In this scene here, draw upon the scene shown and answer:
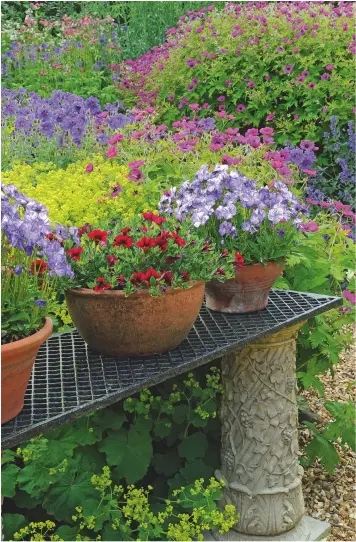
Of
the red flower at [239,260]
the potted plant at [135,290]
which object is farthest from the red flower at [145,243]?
the red flower at [239,260]

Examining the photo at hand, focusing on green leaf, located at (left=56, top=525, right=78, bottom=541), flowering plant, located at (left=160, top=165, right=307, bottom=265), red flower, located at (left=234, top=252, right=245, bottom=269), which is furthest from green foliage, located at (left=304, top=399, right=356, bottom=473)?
green leaf, located at (left=56, top=525, right=78, bottom=541)

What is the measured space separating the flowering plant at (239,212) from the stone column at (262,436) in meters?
0.34

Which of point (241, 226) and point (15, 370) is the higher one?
point (15, 370)

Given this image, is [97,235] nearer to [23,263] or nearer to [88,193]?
[23,263]

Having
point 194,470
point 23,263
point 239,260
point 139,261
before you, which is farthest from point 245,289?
point 23,263

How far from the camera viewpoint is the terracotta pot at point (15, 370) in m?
1.94

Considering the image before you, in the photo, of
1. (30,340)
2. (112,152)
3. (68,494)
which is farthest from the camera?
(112,152)

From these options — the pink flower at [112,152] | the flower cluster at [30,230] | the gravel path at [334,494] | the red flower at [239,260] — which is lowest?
the gravel path at [334,494]

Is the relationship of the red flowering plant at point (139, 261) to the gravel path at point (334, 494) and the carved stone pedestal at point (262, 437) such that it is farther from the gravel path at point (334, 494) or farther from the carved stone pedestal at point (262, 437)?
the gravel path at point (334, 494)

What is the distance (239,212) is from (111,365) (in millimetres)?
826

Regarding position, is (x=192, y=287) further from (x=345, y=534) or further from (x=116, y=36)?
(x=116, y=36)

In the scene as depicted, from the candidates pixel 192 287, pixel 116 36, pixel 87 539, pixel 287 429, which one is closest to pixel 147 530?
pixel 87 539

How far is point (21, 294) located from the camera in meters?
2.06

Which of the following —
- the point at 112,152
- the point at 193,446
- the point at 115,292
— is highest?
the point at 115,292
